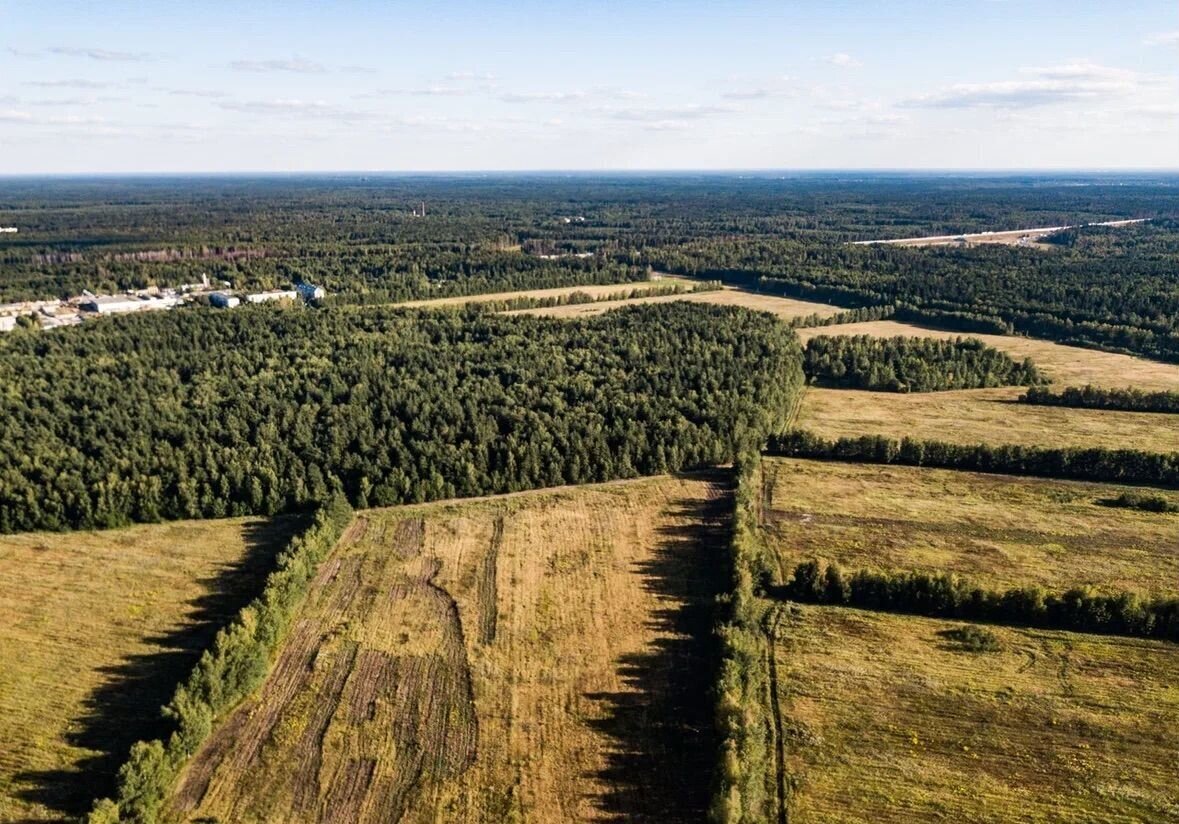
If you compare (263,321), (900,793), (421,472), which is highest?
(263,321)

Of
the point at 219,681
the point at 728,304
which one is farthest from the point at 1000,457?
the point at 728,304

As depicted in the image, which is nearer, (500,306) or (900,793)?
(900,793)

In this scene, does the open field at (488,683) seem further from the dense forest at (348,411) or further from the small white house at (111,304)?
the small white house at (111,304)

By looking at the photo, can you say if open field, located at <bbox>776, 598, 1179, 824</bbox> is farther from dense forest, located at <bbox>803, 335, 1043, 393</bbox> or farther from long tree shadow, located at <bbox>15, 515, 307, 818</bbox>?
dense forest, located at <bbox>803, 335, 1043, 393</bbox>

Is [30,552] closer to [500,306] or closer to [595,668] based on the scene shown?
[595,668]

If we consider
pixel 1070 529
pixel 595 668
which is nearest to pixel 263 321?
pixel 595 668

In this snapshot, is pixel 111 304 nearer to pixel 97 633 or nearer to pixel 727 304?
pixel 727 304

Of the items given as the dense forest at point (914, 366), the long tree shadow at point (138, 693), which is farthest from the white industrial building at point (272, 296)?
the long tree shadow at point (138, 693)
